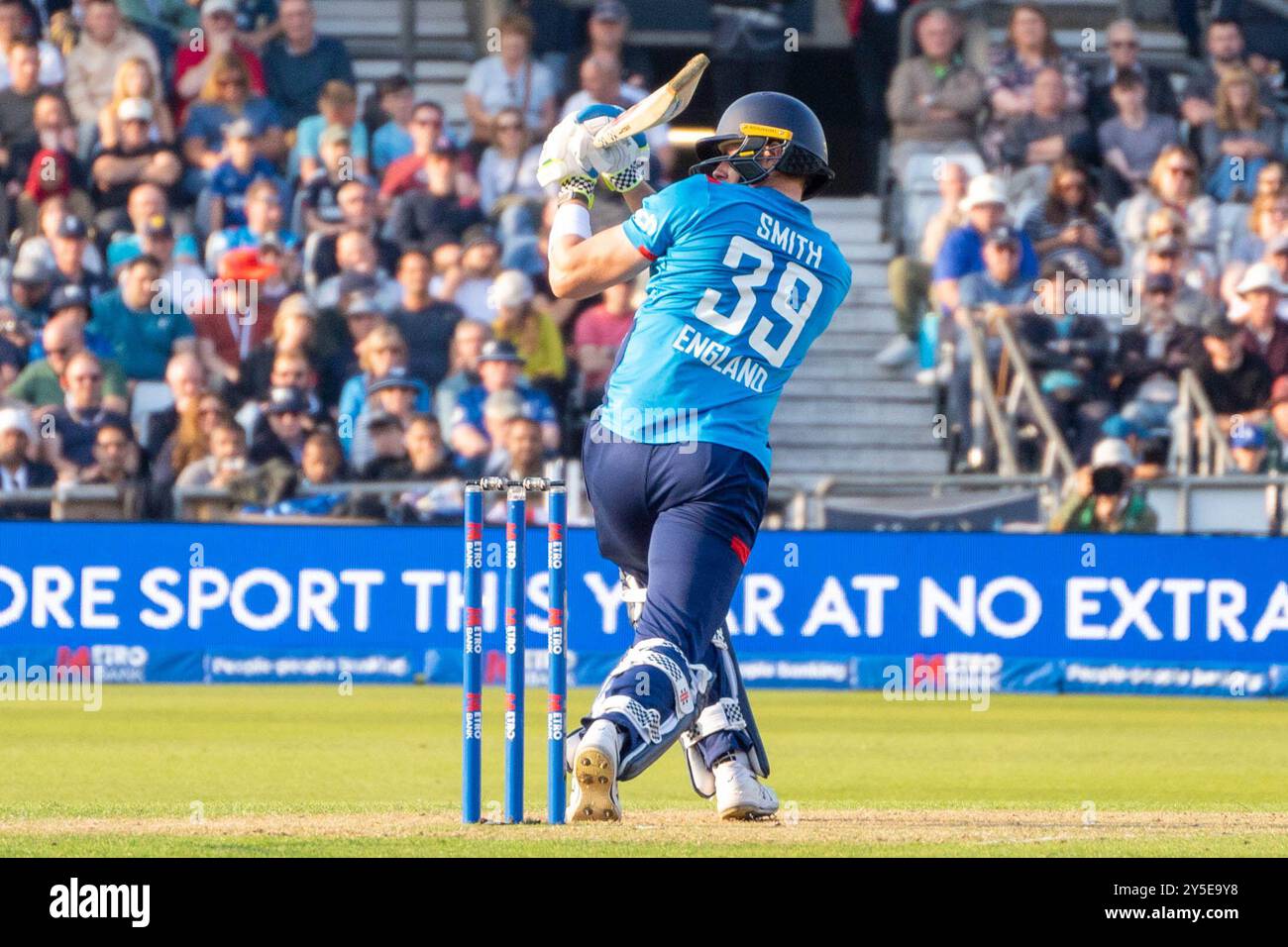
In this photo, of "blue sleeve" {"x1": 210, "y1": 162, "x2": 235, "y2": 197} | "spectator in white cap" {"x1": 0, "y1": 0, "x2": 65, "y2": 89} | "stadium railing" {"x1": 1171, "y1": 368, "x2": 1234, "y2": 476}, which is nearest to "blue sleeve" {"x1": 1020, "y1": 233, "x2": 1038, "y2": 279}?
"stadium railing" {"x1": 1171, "y1": 368, "x2": 1234, "y2": 476}

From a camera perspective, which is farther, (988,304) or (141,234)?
(141,234)

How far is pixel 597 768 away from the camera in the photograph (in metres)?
5.51

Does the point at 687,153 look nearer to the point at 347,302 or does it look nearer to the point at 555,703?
the point at 347,302

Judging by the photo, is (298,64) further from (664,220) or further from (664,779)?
(664,220)

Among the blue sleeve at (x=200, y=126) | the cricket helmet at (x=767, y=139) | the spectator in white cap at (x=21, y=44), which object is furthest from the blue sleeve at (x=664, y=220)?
A: the spectator in white cap at (x=21, y=44)

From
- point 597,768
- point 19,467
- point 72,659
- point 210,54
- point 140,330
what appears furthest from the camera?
point 210,54

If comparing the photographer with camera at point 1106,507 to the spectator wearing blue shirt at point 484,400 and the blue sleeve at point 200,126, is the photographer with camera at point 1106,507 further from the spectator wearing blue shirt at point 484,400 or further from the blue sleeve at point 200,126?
the blue sleeve at point 200,126

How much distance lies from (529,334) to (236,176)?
304 centimetres

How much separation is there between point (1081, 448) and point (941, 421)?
4.54ft

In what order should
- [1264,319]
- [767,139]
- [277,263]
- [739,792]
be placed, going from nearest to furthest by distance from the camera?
[767,139]
[739,792]
[1264,319]
[277,263]

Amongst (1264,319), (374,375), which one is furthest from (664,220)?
(1264,319)

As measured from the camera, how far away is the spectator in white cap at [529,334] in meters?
16.4

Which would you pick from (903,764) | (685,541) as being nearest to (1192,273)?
(903,764)

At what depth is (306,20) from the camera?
18.5 meters
